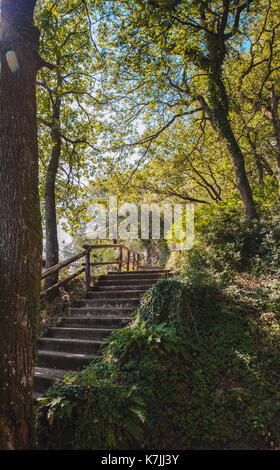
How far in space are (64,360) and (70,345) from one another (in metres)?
0.42

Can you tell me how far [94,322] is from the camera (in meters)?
5.64

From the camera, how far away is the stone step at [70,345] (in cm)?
463

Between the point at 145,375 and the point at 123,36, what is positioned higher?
the point at 123,36

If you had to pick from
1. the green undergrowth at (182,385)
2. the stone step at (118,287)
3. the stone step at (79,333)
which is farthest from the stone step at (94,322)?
the stone step at (118,287)

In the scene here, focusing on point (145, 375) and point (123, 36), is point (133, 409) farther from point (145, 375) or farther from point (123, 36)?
point (123, 36)

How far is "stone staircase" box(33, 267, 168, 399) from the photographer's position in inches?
169

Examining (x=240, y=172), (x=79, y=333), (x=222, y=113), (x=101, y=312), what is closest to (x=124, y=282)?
(x=101, y=312)

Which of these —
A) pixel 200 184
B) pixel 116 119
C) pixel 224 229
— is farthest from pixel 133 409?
pixel 200 184

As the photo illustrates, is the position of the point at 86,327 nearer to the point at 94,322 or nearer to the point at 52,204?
the point at 94,322

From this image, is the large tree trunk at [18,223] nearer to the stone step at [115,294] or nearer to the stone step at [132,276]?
the stone step at [115,294]

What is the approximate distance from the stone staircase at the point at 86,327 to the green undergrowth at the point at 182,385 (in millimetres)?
601

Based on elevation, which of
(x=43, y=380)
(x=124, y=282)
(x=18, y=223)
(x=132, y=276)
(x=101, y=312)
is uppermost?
(x=18, y=223)
